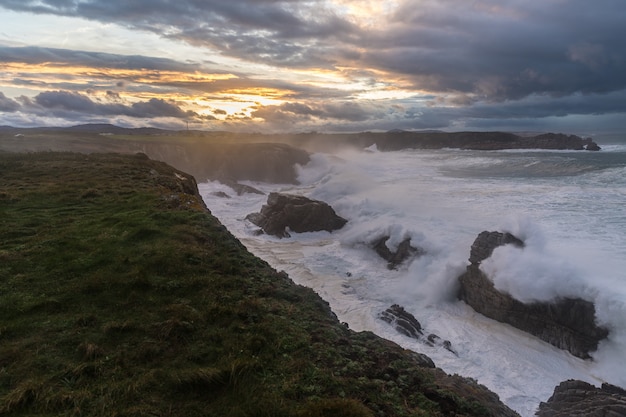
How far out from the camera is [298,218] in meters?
33.7

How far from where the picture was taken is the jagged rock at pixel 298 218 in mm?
33531

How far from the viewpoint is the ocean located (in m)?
13.8

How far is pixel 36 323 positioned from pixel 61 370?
145cm

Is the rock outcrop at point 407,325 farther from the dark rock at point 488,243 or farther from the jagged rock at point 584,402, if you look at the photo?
the dark rock at point 488,243

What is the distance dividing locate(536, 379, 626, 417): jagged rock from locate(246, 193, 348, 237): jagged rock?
23683 millimetres

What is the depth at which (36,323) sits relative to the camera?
6.04 m

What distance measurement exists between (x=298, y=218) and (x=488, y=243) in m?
16.9

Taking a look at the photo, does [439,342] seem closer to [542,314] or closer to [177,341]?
[542,314]

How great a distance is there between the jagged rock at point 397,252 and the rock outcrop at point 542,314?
5.45 metres

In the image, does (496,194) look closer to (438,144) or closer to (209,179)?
(209,179)

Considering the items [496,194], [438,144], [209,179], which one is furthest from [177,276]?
[438,144]

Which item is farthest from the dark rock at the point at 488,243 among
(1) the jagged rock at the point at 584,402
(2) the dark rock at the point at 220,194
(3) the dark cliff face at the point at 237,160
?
(3) the dark cliff face at the point at 237,160

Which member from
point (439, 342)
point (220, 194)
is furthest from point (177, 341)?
point (220, 194)

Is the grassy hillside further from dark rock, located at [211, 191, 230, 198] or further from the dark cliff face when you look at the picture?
the dark cliff face
